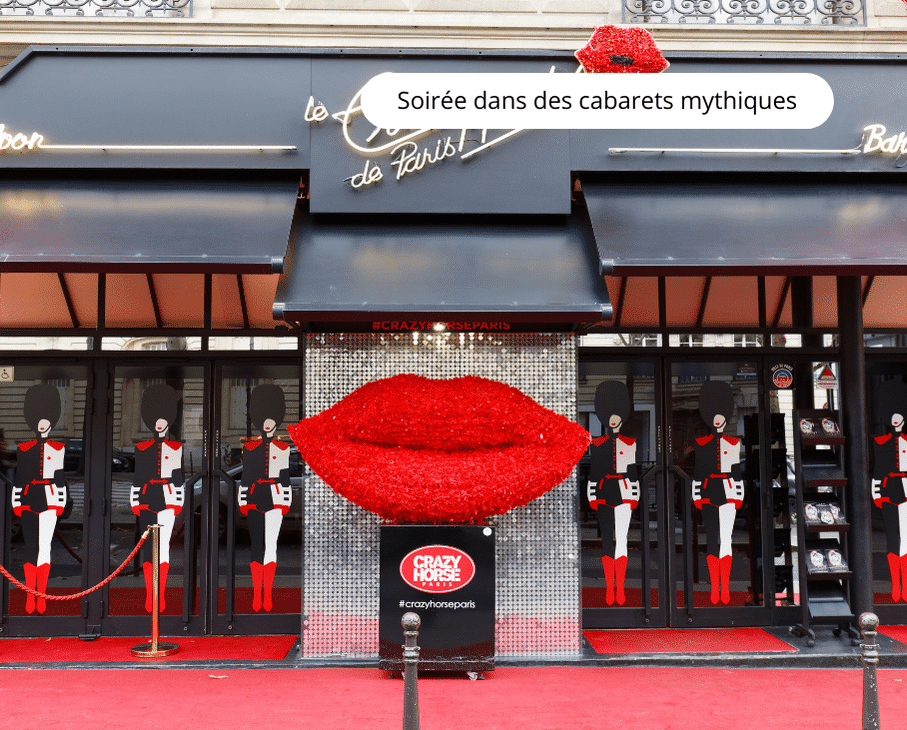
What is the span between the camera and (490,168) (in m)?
7.72

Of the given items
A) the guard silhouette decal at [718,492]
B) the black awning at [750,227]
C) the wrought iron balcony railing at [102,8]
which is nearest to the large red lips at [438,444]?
the black awning at [750,227]

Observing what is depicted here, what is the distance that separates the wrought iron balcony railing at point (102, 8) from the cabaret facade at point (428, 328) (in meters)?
1.50

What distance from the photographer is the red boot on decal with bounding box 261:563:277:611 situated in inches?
326

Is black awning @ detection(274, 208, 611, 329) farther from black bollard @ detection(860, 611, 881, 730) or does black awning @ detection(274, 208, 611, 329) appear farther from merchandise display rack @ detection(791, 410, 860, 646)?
black bollard @ detection(860, 611, 881, 730)

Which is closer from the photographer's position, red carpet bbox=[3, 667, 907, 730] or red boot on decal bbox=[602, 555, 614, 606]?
red carpet bbox=[3, 667, 907, 730]

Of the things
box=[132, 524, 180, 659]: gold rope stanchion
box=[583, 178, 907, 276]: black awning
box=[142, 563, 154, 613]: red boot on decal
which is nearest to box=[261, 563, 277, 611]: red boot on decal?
box=[132, 524, 180, 659]: gold rope stanchion

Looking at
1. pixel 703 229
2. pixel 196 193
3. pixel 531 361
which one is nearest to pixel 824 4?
pixel 703 229

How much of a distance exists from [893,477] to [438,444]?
207 inches

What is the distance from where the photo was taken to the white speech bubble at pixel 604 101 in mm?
5859

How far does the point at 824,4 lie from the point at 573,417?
587 cm

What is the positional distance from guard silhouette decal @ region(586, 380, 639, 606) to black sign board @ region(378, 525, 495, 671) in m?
2.10

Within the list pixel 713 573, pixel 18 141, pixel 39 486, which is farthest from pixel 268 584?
pixel 18 141

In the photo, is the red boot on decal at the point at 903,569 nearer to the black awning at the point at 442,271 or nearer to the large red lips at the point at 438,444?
the large red lips at the point at 438,444

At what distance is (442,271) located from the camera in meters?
7.30
